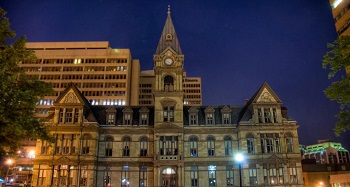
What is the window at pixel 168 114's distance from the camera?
50.2 meters

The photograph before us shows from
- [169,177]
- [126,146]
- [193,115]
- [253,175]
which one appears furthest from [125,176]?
[253,175]

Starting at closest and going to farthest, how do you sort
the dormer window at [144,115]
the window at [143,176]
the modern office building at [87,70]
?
the window at [143,176] → the dormer window at [144,115] → the modern office building at [87,70]

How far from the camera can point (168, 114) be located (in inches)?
1977

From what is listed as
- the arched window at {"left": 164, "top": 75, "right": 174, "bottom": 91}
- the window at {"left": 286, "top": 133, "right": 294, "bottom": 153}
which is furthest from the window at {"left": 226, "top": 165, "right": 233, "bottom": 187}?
the arched window at {"left": 164, "top": 75, "right": 174, "bottom": 91}

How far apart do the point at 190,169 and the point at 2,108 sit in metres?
34.8

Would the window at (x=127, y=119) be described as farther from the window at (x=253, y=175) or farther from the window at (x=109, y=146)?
the window at (x=253, y=175)

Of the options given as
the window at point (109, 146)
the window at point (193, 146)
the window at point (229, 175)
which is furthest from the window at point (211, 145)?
the window at point (109, 146)

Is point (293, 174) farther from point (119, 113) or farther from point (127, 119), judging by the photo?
point (119, 113)

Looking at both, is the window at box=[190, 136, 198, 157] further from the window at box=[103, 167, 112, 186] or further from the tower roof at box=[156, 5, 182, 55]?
the tower roof at box=[156, 5, 182, 55]

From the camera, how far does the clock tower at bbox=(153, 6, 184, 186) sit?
4725cm

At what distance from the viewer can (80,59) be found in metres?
112

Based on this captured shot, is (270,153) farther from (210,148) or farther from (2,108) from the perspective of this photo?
(2,108)

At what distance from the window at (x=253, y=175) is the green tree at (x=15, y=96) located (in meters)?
34.3

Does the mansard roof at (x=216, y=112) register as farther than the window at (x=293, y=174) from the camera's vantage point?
Yes
